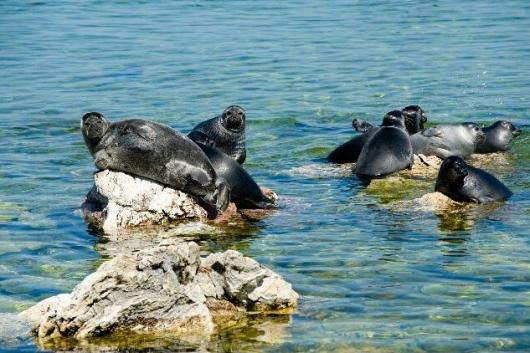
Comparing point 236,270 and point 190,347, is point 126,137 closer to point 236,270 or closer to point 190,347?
point 236,270

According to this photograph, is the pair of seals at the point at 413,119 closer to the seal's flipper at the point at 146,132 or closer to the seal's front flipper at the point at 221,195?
the seal's front flipper at the point at 221,195

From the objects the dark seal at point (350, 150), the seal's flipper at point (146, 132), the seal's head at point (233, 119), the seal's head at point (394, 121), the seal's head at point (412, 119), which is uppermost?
the seal's flipper at point (146, 132)

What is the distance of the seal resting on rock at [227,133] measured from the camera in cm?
1182

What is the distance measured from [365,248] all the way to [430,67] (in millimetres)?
11675

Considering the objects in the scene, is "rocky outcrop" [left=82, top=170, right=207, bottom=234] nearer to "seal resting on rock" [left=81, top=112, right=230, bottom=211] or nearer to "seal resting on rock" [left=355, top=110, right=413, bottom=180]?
"seal resting on rock" [left=81, top=112, right=230, bottom=211]

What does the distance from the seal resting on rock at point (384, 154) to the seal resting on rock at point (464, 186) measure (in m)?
1.19

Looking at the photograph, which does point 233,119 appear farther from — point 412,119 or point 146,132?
point 412,119

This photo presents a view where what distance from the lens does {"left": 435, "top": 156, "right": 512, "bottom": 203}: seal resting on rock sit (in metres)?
10.5

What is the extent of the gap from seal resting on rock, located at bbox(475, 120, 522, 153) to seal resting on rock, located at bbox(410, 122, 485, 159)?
82 mm

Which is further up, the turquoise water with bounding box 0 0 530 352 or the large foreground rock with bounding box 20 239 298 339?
the large foreground rock with bounding box 20 239 298 339

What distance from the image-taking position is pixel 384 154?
12.0 m

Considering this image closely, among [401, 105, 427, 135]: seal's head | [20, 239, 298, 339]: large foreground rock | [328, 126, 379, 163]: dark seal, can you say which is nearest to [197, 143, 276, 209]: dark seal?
[328, 126, 379, 163]: dark seal

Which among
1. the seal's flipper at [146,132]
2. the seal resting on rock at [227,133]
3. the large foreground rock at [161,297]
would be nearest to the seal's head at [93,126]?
the seal's flipper at [146,132]

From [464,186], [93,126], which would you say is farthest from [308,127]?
[93,126]
